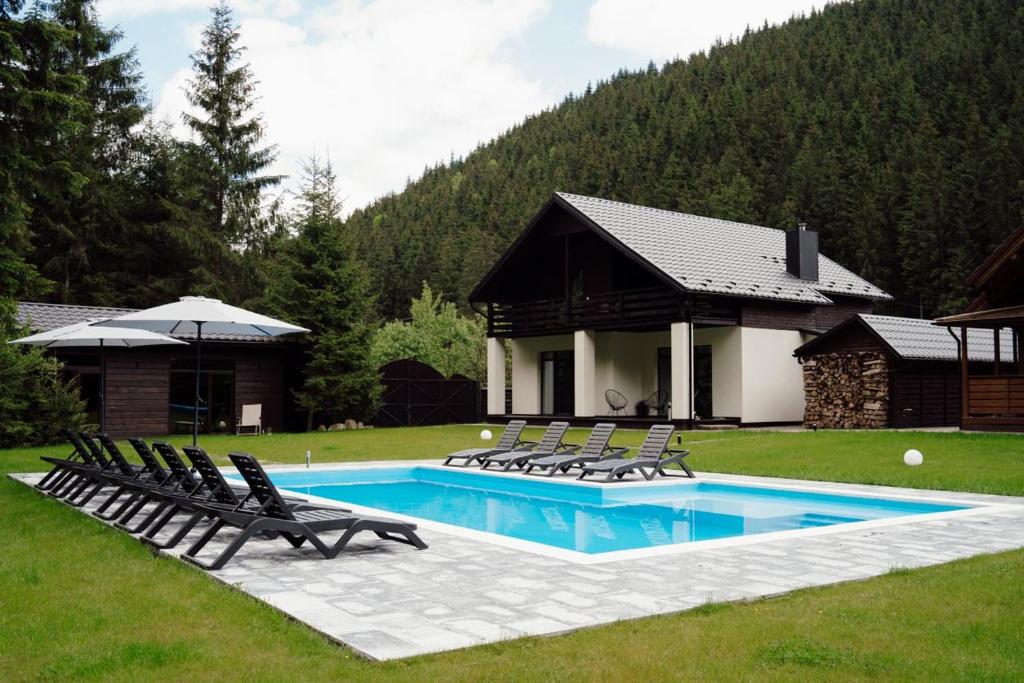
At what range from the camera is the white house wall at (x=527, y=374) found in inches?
1101

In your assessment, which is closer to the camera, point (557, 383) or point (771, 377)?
point (771, 377)

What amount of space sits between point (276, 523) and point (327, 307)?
59.2ft

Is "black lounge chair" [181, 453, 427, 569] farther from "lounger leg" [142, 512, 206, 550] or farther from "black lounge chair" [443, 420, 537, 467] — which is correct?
"black lounge chair" [443, 420, 537, 467]

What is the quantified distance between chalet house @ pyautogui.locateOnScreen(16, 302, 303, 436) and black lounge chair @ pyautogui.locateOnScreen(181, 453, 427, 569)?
14862 mm

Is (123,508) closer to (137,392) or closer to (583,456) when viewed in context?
(583,456)

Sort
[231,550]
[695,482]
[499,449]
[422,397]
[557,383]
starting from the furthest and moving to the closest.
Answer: [422,397] → [557,383] → [499,449] → [695,482] → [231,550]

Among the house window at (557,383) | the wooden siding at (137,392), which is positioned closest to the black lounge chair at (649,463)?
the wooden siding at (137,392)

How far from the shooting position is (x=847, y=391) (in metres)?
21.2

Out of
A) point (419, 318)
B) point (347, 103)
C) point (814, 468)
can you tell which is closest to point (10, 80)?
point (814, 468)

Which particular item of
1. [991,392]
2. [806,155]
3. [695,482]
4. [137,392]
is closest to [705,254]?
[991,392]

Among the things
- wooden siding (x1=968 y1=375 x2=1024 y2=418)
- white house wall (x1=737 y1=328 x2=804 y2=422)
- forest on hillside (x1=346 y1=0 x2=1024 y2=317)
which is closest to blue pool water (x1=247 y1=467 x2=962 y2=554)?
wooden siding (x1=968 y1=375 x2=1024 y2=418)

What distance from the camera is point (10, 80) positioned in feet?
39.4

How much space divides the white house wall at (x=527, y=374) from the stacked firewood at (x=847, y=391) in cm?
840

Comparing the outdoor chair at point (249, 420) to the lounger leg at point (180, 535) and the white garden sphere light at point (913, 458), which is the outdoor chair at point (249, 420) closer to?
the white garden sphere light at point (913, 458)
